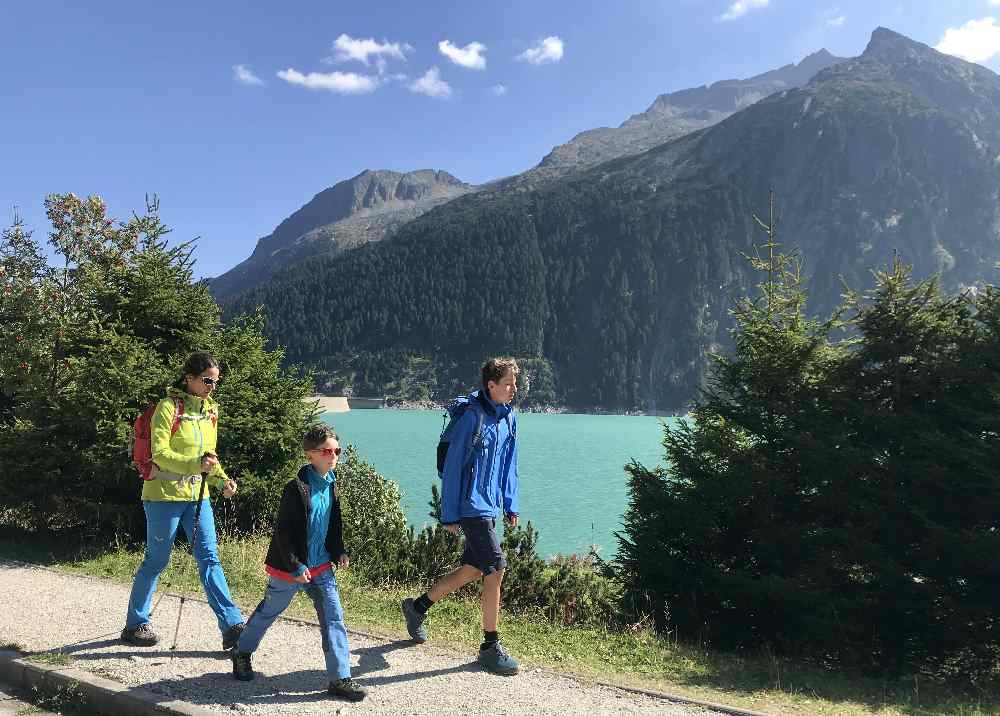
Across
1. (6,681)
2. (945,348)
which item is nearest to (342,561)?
(6,681)

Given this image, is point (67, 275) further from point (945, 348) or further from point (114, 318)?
point (945, 348)

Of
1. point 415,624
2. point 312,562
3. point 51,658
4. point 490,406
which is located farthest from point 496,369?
point 51,658

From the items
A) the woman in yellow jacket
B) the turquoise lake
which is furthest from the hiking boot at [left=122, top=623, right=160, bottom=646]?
the turquoise lake

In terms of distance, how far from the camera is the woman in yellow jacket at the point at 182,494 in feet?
16.3

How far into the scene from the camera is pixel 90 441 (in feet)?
30.1

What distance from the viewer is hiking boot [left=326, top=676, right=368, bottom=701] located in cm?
425

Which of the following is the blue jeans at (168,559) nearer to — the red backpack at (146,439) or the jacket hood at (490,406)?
the red backpack at (146,439)

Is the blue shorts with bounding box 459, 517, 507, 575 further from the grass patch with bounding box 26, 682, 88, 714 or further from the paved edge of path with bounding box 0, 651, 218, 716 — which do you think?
the grass patch with bounding box 26, 682, 88, 714

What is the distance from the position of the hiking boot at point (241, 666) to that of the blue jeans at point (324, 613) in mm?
215

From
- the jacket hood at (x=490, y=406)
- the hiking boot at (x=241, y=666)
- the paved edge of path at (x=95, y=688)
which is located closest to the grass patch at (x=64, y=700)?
the paved edge of path at (x=95, y=688)

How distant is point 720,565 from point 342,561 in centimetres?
533

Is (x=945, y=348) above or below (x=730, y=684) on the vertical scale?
above

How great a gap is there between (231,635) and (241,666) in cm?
49

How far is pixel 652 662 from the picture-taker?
5.59 meters
